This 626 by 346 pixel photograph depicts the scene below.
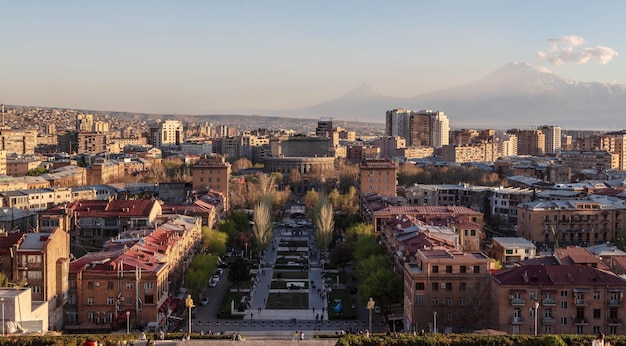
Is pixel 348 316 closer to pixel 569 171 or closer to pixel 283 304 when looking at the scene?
pixel 283 304

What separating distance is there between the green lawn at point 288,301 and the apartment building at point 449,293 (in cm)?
820

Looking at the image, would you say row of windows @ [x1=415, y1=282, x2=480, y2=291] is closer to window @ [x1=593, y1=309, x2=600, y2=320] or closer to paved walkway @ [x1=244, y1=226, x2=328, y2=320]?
window @ [x1=593, y1=309, x2=600, y2=320]

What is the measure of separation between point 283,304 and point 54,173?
156ft

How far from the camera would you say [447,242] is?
1375 inches

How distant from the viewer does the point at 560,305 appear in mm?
27094

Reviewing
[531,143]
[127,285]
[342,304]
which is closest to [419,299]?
[342,304]

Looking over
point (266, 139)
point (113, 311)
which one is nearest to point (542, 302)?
point (113, 311)

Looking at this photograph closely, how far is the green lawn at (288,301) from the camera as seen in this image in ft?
116

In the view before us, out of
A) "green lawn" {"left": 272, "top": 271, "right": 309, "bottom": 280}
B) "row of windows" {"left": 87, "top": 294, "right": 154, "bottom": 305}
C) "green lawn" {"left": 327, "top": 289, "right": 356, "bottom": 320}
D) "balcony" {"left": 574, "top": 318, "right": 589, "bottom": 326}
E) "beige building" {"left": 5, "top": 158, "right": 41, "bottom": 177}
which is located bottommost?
"green lawn" {"left": 272, "top": 271, "right": 309, "bottom": 280}

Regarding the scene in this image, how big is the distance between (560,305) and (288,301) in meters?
14.1

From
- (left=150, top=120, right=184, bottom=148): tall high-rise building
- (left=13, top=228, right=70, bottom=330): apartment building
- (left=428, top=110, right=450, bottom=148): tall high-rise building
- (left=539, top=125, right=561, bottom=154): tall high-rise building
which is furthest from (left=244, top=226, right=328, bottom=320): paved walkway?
(left=428, top=110, right=450, bottom=148): tall high-rise building

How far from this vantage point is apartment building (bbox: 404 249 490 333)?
2822 cm

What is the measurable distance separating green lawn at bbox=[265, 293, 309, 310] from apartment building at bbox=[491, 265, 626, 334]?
11143mm

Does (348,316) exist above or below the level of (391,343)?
below
